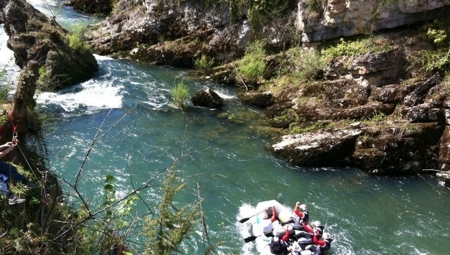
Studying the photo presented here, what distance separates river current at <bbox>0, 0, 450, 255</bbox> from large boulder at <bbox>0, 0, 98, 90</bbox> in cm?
96

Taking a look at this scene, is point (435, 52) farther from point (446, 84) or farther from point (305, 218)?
point (305, 218)

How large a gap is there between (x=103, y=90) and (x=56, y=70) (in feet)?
5.56

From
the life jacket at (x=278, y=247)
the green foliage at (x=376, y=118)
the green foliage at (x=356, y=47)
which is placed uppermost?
the green foliage at (x=356, y=47)

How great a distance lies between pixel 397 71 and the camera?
40.0 ft

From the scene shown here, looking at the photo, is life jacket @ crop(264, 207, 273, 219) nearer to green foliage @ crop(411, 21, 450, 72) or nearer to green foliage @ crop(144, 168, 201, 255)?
green foliage @ crop(144, 168, 201, 255)

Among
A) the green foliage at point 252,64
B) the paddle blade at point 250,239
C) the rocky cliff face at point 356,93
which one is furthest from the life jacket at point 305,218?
the green foliage at point 252,64

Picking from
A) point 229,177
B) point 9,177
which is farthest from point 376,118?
point 9,177

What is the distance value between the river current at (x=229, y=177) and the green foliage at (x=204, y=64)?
290 cm

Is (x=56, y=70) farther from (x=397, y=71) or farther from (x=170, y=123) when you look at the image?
(x=397, y=71)

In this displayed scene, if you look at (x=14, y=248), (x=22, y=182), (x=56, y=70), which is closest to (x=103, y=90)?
(x=56, y=70)

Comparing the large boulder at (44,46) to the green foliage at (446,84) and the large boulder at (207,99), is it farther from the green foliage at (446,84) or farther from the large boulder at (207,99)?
the green foliage at (446,84)

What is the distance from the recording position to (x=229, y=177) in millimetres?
10094

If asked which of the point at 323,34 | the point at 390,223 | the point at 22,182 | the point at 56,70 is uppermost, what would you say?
the point at 323,34

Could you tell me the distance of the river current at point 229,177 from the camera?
845 centimetres
